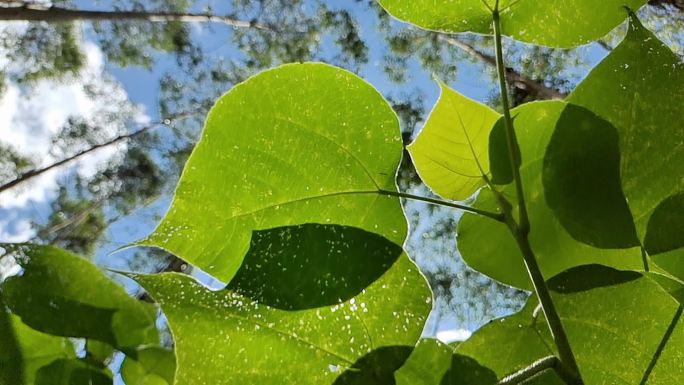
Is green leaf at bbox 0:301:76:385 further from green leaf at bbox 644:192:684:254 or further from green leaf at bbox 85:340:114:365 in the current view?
green leaf at bbox 644:192:684:254

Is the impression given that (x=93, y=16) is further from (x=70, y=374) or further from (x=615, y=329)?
(x=615, y=329)

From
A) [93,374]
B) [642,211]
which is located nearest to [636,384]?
[642,211]

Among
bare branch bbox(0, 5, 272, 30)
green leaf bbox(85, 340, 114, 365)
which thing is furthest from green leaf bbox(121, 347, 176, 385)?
bare branch bbox(0, 5, 272, 30)

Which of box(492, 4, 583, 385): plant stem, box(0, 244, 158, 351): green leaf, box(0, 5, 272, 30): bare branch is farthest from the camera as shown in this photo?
box(0, 5, 272, 30): bare branch

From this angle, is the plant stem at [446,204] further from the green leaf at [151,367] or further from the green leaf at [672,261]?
the green leaf at [151,367]

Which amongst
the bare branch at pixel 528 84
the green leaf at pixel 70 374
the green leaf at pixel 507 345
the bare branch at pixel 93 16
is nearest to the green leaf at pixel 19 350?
Answer: the green leaf at pixel 70 374

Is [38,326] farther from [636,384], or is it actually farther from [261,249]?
[636,384]

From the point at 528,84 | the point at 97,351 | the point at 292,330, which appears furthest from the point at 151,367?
the point at 528,84
